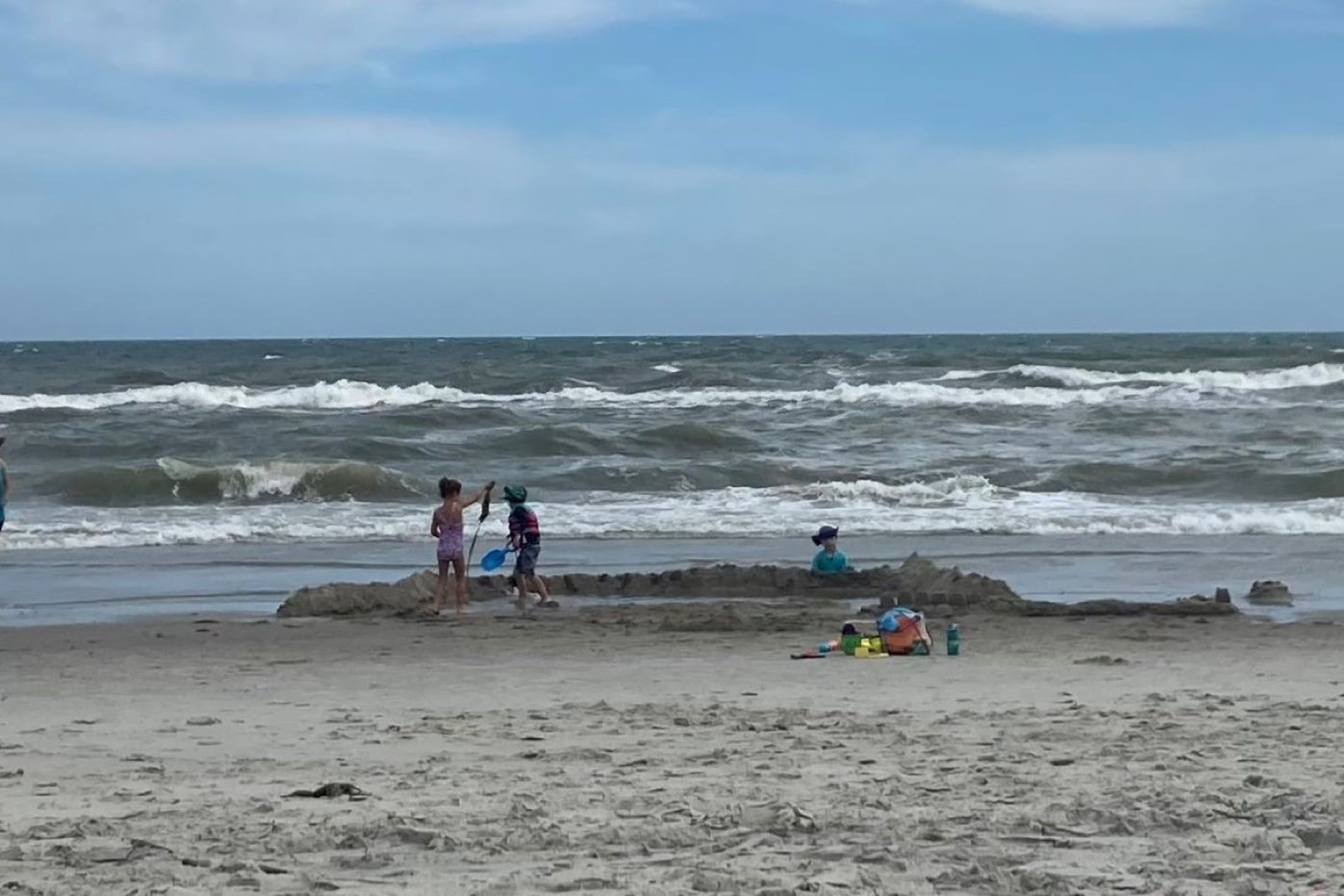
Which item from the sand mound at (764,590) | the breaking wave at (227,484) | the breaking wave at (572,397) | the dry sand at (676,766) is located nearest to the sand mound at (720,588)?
the sand mound at (764,590)

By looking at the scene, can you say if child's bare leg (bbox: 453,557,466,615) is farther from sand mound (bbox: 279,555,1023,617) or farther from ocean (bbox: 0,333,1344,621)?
ocean (bbox: 0,333,1344,621)

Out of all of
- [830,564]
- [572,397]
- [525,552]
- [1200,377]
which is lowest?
[830,564]

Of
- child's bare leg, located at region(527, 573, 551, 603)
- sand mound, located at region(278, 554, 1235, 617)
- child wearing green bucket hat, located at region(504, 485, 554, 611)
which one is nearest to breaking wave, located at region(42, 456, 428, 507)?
sand mound, located at region(278, 554, 1235, 617)

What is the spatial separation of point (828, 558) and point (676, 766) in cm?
667

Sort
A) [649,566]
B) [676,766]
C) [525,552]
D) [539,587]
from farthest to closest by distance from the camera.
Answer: [649,566]
[539,587]
[525,552]
[676,766]

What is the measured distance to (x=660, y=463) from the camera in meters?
23.9

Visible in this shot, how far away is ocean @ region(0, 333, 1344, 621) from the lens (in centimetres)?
1622

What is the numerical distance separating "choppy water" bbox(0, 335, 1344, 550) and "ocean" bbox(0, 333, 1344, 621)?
8 centimetres

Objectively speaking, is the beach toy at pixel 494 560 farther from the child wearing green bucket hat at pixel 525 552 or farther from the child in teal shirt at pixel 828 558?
the child in teal shirt at pixel 828 558

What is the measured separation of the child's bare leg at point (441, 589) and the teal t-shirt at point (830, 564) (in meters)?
2.66

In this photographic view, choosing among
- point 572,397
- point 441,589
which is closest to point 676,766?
point 441,589

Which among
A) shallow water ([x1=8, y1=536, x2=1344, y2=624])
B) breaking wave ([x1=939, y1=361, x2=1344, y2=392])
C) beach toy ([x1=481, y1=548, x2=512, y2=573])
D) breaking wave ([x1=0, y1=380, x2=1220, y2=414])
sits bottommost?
shallow water ([x1=8, y1=536, x2=1344, y2=624])

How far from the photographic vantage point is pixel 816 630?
1053cm

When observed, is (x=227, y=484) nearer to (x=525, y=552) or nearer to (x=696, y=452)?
(x=696, y=452)
